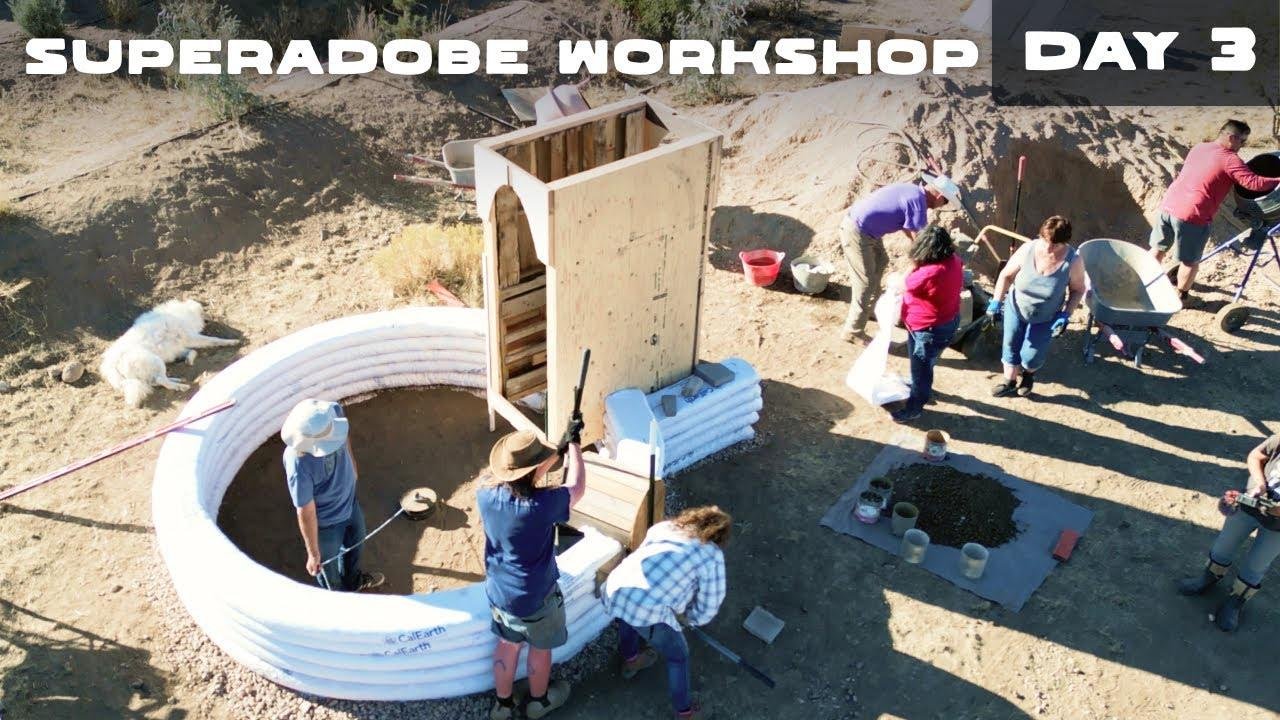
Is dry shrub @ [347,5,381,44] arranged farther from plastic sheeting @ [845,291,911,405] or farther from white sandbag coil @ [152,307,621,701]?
plastic sheeting @ [845,291,911,405]

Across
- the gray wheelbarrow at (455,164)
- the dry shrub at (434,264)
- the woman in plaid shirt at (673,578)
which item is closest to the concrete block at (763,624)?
the woman in plaid shirt at (673,578)

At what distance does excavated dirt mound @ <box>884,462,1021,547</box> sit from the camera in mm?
6797

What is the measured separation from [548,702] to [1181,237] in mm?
6844

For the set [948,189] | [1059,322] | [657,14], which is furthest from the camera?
[657,14]

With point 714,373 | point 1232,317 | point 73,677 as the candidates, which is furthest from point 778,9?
point 73,677

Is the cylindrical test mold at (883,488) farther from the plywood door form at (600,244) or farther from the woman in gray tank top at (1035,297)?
the woman in gray tank top at (1035,297)

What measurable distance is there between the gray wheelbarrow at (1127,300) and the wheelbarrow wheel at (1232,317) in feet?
1.90

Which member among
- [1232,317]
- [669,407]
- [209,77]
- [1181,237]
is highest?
[209,77]

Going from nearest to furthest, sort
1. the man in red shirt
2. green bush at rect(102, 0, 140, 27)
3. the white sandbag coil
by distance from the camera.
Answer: the white sandbag coil < the man in red shirt < green bush at rect(102, 0, 140, 27)

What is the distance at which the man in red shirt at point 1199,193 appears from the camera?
859 centimetres

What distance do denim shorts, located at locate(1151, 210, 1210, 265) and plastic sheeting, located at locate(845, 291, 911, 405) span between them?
3.01 metres

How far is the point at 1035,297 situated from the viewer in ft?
24.6

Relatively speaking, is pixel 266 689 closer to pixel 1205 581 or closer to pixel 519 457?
pixel 519 457

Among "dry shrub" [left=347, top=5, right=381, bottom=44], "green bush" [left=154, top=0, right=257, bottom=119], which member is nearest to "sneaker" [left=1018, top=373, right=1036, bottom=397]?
"green bush" [left=154, top=0, right=257, bottom=119]
